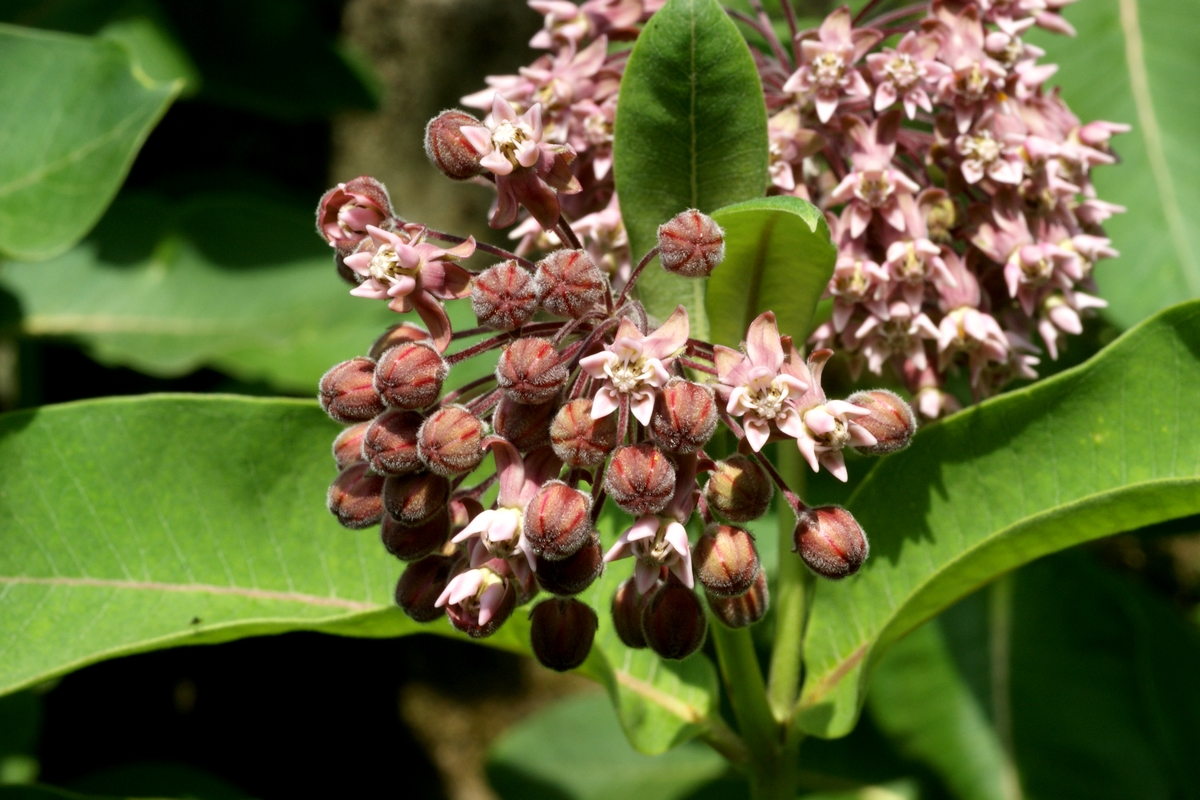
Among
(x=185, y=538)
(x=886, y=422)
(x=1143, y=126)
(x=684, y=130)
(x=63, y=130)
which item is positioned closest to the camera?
(x=886, y=422)

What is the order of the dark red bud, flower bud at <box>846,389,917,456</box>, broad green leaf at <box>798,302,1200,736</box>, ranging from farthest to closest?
broad green leaf at <box>798,302,1200,736</box> → flower bud at <box>846,389,917,456</box> → the dark red bud

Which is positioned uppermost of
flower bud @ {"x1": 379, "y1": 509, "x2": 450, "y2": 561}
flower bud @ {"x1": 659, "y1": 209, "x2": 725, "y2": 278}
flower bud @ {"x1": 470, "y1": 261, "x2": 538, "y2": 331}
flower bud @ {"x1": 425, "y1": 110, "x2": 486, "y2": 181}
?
flower bud @ {"x1": 425, "y1": 110, "x2": 486, "y2": 181}

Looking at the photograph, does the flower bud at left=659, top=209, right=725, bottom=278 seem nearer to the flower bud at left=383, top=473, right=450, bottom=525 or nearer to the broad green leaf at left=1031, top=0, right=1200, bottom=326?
the flower bud at left=383, top=473, right=450, bottom=525

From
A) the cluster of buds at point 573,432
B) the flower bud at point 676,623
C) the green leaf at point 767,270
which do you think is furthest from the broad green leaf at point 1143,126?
the flower bud at point 676,623

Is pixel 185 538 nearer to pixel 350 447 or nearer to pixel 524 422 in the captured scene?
pixel 350 447

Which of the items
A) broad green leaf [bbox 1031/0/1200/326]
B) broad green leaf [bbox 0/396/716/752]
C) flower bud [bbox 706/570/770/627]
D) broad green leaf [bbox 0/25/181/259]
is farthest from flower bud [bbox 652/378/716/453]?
broad green leaf [bbox 0/25/181/259]

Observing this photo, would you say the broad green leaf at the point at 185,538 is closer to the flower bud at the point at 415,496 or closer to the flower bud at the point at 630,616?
the flower bud at the point at 630,616

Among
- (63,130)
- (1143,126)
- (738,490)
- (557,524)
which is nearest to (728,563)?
(738,490)
